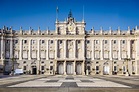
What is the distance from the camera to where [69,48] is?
98.4m

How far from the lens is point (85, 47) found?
321ft

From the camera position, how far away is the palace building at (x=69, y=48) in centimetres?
9688

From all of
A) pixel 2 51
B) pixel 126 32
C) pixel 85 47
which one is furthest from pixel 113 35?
pixel 2 51

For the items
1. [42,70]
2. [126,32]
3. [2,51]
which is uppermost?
[126,32]

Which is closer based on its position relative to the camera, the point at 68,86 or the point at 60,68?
the point at 68,86

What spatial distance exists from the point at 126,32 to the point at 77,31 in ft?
57.3

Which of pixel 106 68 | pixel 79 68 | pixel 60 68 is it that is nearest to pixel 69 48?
pixel 60 68

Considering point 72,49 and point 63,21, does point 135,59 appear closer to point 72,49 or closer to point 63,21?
point 72,49

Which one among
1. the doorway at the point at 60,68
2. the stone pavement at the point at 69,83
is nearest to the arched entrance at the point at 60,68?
the doorway at the point at 60,68

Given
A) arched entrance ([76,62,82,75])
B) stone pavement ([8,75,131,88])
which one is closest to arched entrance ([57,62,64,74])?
arched entrance ([76,62,82,75])

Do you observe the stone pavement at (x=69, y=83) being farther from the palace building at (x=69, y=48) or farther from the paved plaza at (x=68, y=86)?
the palace building at (x=69, y=48)

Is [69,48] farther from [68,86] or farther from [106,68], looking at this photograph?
[68,86]

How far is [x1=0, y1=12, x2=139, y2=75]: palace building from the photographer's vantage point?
318ft

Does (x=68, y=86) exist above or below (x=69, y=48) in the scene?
below
